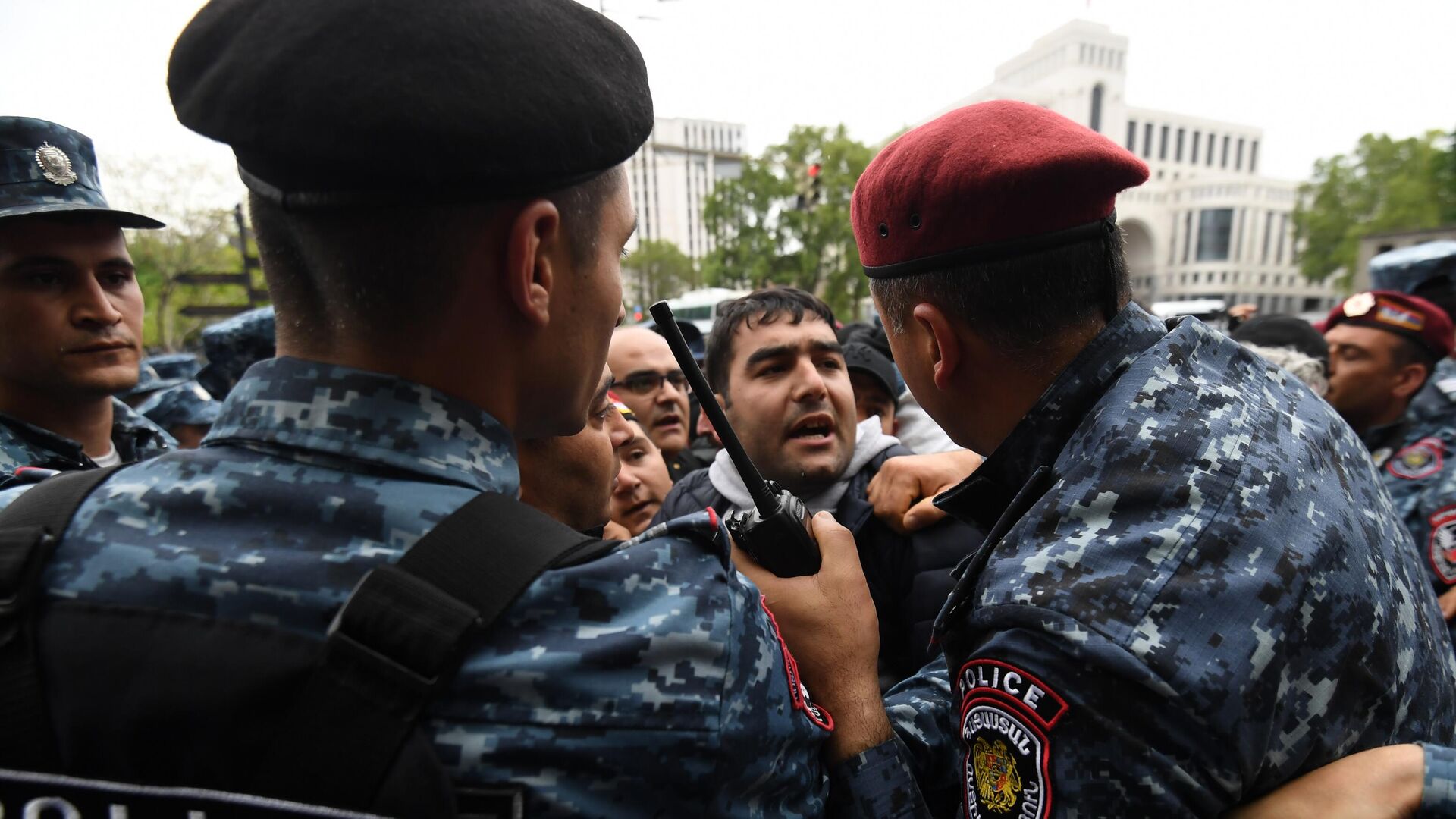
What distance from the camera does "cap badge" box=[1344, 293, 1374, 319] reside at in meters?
3.98

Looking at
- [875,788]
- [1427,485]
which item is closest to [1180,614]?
[875,788]

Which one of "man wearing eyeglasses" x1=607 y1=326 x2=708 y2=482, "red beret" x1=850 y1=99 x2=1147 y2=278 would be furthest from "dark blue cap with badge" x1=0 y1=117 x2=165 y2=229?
"red beret" x1=850 y1=99 x2=1147 y2=278

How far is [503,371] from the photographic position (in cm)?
119

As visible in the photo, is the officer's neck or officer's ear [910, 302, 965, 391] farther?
the officer's neck

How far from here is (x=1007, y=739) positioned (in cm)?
124

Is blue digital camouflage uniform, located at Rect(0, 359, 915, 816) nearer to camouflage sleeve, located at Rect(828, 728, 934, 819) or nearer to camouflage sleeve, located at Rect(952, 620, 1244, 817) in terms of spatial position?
camouflage sleeve, located at Rect(828, 728, 934, 819)

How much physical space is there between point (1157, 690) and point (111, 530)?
148cm

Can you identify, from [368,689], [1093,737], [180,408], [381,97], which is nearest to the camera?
[368,689]

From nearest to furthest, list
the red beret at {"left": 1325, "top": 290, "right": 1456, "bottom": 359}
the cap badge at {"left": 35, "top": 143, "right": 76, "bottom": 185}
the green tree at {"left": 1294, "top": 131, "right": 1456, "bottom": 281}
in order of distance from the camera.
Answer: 1. the cap badge at {"left": 35, "top": 143, "right": 76, "bottom": 185}
2. the red beret at {"left": 1325, "top": 290, "right": 1456, "bottom": 359}
3. the green tree at {"left": 1294, "top": 131, "right": 1456, "bottom": 281}

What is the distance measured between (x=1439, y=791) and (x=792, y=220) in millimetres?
35088

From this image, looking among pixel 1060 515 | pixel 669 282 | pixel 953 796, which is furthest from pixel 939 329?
pixel 669 282

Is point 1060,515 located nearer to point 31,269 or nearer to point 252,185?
point 252,185

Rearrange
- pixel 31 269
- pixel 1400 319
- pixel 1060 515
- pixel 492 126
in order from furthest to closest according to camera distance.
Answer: pixel 1400 319, pixel 31 269, pixel 1060 515, pixel 492 126

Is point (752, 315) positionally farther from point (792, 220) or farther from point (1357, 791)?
point (792, 220)
